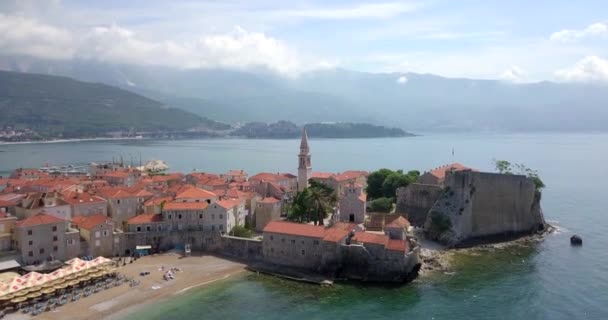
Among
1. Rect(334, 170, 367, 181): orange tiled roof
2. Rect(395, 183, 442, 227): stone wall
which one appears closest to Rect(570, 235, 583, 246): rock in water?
Rect(395, 183, 442, 227): stone wall

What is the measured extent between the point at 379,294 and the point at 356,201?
17654mm

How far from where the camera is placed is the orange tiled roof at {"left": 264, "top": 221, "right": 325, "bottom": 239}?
146 feet

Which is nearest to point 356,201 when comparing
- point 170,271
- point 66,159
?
point 170,271

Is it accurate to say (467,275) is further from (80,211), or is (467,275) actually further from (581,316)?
(80,211)

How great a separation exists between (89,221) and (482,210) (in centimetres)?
4128

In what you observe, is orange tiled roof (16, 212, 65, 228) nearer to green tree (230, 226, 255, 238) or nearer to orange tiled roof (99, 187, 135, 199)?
orange tiled roof (99, 187, 135, 199)

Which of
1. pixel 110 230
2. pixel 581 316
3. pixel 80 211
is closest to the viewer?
pixel 581 316

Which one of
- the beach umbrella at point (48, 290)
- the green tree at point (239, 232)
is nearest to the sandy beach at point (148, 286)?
the beach umbrella at point (48, 290)

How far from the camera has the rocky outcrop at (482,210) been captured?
5319 centimetres

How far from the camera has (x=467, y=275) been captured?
43281 mm

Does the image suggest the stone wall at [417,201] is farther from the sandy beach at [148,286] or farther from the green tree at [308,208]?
the sandy beach at [148,286]

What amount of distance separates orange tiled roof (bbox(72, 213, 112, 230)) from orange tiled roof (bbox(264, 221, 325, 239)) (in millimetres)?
16148

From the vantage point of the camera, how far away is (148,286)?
4028 cm

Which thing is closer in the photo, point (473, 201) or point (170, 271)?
point (170, 271)
